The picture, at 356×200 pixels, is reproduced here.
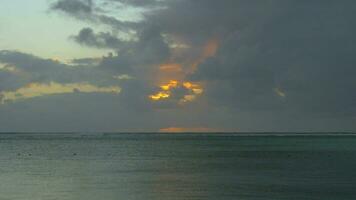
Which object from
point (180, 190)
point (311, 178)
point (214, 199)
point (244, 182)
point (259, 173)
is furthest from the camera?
point (259, 173)

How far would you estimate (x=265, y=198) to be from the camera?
39.0 m

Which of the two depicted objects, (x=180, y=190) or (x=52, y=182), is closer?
(x=180, y=190)

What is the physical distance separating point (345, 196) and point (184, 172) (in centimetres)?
2383

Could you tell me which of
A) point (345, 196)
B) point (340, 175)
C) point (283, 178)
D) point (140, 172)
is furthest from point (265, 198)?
point (140, 172)

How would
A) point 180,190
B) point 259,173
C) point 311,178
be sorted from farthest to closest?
point 259,173 < point 311,178 < point 180,190

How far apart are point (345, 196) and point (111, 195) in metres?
17.2

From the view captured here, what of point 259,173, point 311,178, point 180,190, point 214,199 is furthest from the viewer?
point 259,173

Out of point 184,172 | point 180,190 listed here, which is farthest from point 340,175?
point 180,190

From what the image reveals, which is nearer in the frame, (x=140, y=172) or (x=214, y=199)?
(x=214, y=199)

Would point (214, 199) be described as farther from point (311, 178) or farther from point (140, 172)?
point (140, 172)

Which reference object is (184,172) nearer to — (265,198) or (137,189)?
(137,189)

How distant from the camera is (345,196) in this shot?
1581 inches

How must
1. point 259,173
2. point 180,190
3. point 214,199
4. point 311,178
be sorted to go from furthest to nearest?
point 259,173 → point 311,178 → point 180,190 → point 214,199

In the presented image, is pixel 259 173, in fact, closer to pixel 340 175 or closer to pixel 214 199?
pixel 340 175
